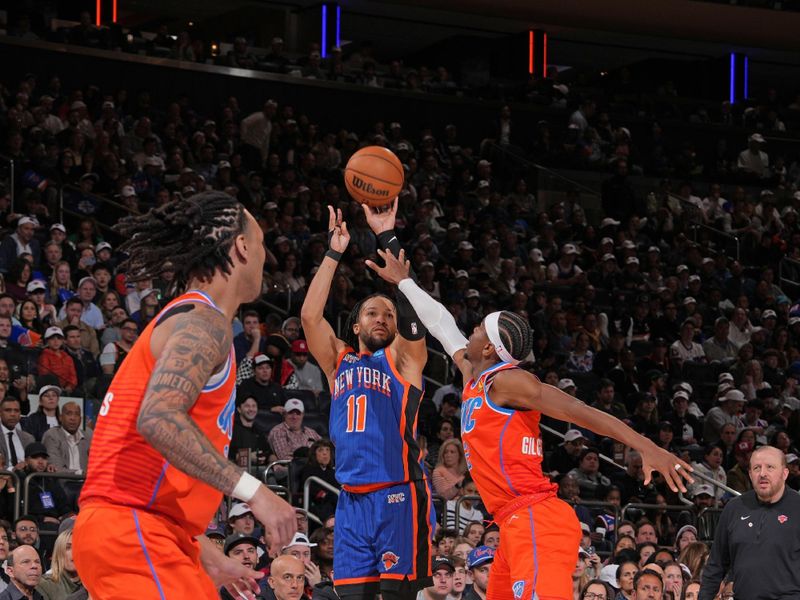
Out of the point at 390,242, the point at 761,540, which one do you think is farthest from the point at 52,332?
the point at 761,540

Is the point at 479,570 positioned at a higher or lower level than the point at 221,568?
lower

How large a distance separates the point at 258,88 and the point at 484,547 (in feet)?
44.8

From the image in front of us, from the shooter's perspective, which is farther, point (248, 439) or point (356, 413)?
point (248, 439)

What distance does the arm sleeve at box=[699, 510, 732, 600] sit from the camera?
25.5ft

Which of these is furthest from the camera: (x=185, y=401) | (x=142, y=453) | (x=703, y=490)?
(x=703, y=490)

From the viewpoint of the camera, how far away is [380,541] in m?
7.12

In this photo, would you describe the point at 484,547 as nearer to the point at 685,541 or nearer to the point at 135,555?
the point at 685,541

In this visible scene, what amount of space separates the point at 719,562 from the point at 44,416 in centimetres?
630

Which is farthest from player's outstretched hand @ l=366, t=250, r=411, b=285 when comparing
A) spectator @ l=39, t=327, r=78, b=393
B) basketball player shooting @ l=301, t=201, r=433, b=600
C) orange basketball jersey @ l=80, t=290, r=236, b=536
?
spectator @ l=39, t=327, r=78, b=393

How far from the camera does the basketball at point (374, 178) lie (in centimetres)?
845

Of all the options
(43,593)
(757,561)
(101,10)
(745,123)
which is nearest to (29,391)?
(43,593)

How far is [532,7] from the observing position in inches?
994

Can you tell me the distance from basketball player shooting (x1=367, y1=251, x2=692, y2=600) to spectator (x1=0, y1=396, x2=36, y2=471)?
549cm

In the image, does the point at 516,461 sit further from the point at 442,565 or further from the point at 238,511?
the point at 238,511
